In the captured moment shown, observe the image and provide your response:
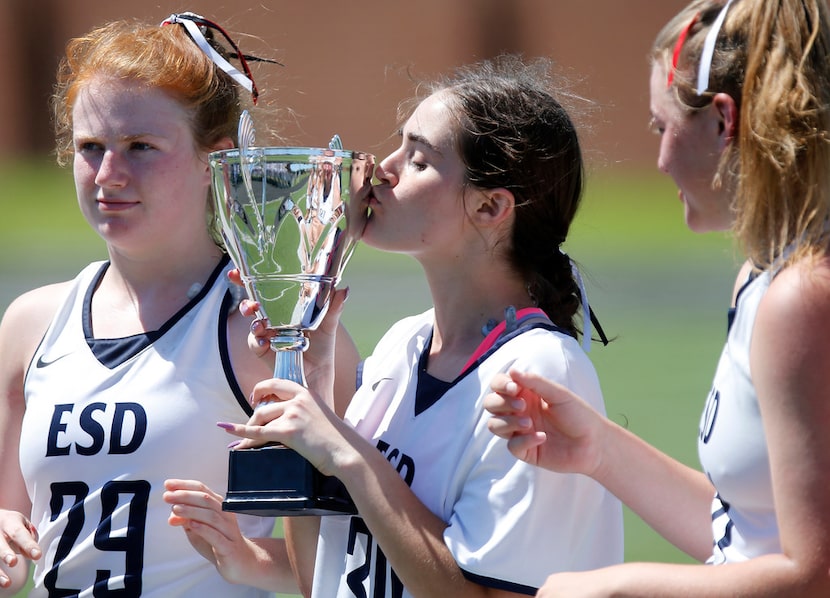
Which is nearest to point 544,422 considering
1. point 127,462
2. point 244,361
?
point 244,361

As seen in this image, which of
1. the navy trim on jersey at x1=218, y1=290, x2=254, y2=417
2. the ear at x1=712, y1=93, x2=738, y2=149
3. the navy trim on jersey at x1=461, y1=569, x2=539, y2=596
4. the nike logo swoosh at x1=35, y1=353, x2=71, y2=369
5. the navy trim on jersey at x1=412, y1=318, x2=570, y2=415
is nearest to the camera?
the ear at x1=712, y1=93, x2=738, y2=149

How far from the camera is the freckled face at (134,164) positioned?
222cm

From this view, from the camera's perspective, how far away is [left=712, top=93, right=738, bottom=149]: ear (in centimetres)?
153

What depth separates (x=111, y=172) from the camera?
2.20 metres

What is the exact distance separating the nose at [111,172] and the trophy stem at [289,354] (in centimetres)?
50

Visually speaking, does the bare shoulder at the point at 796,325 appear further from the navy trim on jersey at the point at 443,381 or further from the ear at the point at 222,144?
the ear at the point at 222,144

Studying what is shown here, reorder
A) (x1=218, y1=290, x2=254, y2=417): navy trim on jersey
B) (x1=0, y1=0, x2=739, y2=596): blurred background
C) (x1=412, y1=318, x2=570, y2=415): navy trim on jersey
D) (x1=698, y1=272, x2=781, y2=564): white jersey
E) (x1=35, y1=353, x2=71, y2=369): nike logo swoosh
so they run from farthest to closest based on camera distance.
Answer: (x1=0, y1=0, x2=739, y2=596): blurred background
(x1=35, y1=353, x2=71, y2=369): nike logo swoosh
(x1=218, y1=290, x2=254, y2=417): navy trim on jersey
(x1=412, y1=318, x2=570, y2=415): navy trim on jersey
(x1=698, y1=272, x2=781, y2=564): white jersey

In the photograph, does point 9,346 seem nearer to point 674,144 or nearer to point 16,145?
point 674,144

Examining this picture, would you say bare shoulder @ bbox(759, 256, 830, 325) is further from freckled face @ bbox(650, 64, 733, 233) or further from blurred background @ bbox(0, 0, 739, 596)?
blurred background @ bbox(0, 0, 739, 596)

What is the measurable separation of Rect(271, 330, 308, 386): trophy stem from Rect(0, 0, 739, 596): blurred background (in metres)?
8.25

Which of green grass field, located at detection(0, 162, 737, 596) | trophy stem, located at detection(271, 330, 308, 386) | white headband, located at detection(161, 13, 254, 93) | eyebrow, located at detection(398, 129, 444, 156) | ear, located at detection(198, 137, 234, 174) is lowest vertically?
green grass field, located at detection(0, 162, 737, 596)

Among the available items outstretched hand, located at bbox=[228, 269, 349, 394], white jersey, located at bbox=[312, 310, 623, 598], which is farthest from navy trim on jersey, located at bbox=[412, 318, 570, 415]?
outstretched hand, located at bbox=[228, 269, 349, 394]

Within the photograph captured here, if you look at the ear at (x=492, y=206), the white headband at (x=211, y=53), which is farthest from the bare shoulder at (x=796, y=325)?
the white headband at (x=211, y=53)

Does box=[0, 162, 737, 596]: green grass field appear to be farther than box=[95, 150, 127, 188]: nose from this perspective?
Yes
